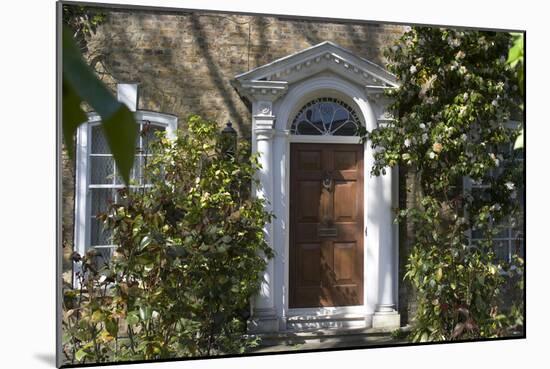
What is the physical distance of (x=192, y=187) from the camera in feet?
12.9

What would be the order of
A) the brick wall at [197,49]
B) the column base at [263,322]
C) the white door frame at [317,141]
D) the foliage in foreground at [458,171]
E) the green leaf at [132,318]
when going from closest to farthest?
the green leaf at [132,318], the brick wall at [197,49], the column base at [263,322], the white door frame at [317,141], the foliage in foreground at [458,171]

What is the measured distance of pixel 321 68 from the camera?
4211 mm

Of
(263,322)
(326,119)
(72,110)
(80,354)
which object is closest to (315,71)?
(326,119)

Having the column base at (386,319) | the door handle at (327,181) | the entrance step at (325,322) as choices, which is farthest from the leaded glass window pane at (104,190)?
the column base at (386,319)

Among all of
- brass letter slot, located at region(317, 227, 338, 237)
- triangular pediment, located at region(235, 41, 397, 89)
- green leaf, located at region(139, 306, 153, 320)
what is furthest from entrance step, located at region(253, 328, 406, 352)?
triangular pediment, located at region(235, 41, 397, 89)

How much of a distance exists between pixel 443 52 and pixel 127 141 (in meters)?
4.44

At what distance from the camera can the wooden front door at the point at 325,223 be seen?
162 inches

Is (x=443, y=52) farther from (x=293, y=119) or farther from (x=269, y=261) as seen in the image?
(x=269, y=261)

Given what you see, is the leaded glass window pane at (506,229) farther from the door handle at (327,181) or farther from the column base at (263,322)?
the column base at (263,322)

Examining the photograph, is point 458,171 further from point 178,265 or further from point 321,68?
point 178,265

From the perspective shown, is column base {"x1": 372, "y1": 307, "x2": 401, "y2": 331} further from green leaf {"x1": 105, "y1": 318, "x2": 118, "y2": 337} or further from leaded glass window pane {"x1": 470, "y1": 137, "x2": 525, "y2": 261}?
green leaf {"x1": 105, "y1": 318, "x2": 118, "y2": 337}

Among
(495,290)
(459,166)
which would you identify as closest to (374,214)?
(459,166)

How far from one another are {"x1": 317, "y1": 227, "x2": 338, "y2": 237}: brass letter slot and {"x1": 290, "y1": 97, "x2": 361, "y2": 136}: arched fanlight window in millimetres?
619

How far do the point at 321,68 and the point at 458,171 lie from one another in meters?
1.18
